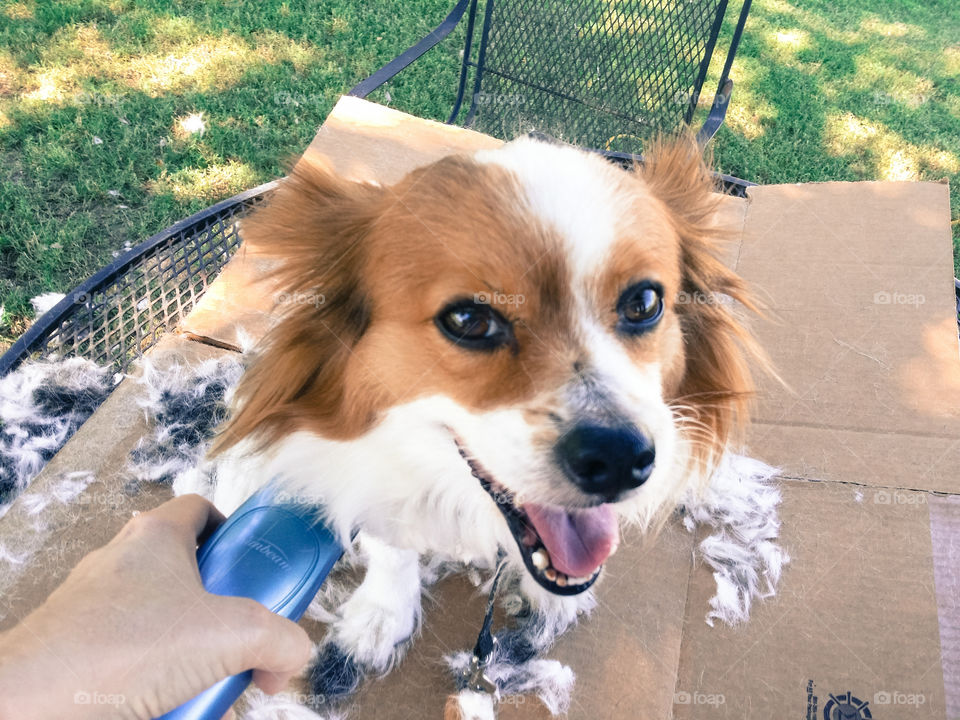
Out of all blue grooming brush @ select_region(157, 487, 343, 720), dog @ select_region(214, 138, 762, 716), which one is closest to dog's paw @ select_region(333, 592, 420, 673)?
dog @ select_region(214, 138, 762, 716)

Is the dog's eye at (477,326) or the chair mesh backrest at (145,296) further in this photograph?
the chair mesh backrest at (145,296)

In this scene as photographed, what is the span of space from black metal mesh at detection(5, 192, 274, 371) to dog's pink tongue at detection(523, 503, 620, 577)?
5.79ft

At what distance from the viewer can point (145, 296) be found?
2721mm

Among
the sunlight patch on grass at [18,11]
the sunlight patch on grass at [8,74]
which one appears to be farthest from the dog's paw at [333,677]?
the sunlight patch on grass at [18,11]

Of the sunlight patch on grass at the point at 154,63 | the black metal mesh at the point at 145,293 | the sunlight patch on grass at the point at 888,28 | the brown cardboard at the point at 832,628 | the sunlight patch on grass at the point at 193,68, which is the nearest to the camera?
the brown cardboard at the point at 832,628

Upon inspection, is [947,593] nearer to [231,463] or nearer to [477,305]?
[477,305]

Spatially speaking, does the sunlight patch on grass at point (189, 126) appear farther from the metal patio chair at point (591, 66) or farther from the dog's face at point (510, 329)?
the dog's face at point (510, 329)

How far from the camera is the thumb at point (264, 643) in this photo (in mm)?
1338

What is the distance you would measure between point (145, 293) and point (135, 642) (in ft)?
6.09

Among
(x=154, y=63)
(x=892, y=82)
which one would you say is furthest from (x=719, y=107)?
(x=154, y=63)

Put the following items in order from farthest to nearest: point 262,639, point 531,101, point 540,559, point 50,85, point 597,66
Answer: point 50,85 → point 531,101 → point 597,66 → point 540,559 → point 262,639

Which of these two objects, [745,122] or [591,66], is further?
[745,122]

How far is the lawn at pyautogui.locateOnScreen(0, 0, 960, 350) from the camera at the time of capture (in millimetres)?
3893

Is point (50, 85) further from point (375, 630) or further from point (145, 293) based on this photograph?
point (375, 630)
